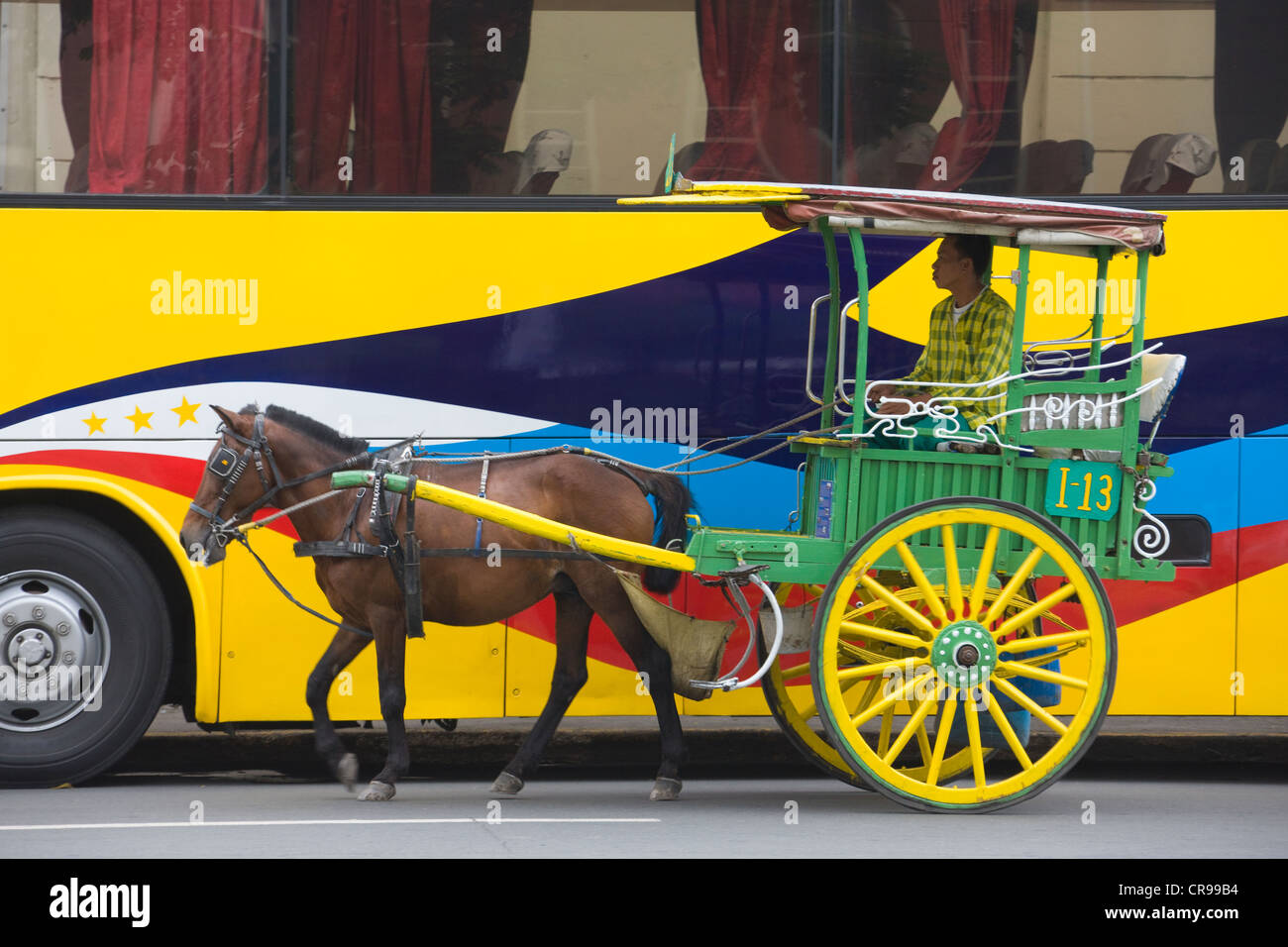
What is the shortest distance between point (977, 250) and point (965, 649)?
5.83 feet

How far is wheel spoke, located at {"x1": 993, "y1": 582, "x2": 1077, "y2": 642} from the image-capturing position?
21.7ft

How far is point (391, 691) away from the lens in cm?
702

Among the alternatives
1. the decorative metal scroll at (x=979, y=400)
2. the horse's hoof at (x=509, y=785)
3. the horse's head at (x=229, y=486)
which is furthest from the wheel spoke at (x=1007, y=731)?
the horse's head at (x=229, y=486)

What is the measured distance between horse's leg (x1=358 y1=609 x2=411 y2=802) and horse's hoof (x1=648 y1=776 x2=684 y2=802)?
3.70 feet

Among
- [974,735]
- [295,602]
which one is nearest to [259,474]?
[295,602]

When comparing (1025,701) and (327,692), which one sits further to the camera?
(327,692)

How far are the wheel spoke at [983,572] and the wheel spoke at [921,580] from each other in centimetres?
14

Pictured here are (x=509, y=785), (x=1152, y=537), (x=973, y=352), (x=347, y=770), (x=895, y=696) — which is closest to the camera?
(x=895, y=696)

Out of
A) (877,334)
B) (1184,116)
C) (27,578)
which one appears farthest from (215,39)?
(1184,116)

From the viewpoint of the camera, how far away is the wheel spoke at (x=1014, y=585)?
258 inches

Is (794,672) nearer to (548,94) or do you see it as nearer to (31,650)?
(548,94)

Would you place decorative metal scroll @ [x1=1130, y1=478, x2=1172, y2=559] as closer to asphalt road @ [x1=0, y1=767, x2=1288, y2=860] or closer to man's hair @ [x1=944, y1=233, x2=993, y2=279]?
asphalt road @ [x1=0, y1=767, x2=1288, y2=860]

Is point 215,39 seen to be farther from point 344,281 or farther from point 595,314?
point 595,314

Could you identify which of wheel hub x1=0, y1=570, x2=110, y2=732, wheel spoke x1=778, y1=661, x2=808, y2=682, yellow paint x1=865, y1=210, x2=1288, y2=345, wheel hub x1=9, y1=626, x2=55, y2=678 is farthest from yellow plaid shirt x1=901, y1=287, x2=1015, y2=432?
wheel hub x1=9, y1=626, x2=55, y2=678
